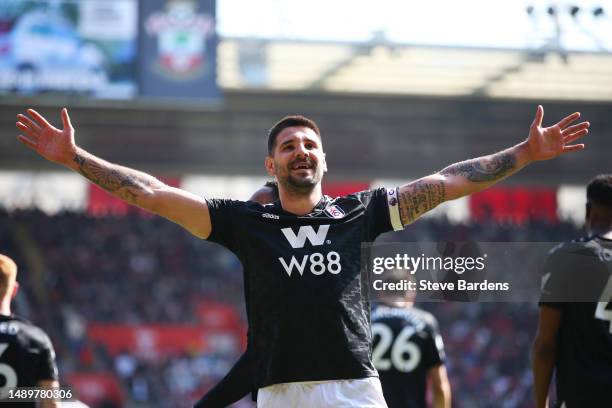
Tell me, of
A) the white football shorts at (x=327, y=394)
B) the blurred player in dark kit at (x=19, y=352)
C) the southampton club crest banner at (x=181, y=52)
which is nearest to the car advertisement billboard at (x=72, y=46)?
the southampton club crest banner at (x=181, y=52)

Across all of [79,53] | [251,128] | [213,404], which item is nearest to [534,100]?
[251,128]

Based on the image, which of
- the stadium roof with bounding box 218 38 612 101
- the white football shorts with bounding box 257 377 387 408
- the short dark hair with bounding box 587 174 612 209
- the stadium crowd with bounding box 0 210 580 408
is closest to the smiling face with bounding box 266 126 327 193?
the white football shorts with bounding box 257 377 387 408

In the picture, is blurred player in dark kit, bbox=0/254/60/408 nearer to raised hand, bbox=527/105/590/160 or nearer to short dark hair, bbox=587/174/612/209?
raised hand, bbox=527/105/590/160

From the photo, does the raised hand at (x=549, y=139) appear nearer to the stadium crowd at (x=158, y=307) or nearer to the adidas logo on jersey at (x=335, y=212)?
the adidas logo on jersey at (x=335, y=212)

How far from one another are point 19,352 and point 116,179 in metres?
1.90

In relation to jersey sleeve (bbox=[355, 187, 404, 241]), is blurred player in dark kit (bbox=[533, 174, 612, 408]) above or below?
below

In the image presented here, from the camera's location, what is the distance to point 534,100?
2414 cm

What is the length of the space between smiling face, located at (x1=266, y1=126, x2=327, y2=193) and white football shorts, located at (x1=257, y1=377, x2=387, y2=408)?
0.87 m

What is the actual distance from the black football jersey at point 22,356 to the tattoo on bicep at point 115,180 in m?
1.82

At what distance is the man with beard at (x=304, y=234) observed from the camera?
373 cm

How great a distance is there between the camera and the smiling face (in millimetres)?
3984

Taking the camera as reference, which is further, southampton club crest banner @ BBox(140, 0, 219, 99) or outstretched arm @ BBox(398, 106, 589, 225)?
southampton club crest banner @ BBox(140, 0, 219, 99)

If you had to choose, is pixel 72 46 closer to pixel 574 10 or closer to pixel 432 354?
pixel 574 10

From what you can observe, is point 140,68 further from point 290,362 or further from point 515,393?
point 290,362
